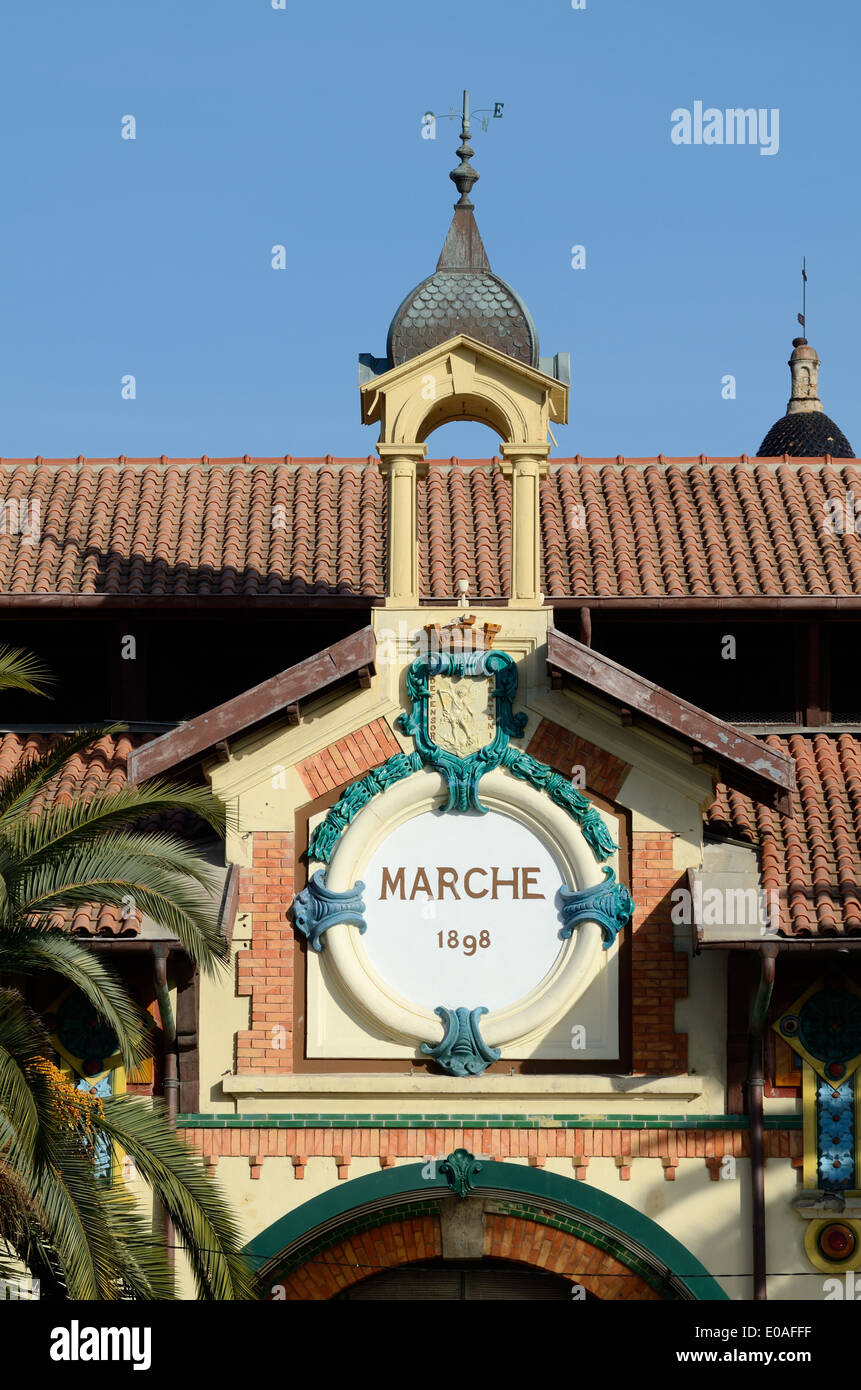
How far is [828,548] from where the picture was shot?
2195cm

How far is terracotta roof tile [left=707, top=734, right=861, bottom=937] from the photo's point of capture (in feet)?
58.1

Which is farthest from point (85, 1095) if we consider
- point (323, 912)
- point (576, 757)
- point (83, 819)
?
→ point (576, 757)

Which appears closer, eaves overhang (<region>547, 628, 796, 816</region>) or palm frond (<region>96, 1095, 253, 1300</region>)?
palm frond (<region>96, 1095, 253, 1300</region>)

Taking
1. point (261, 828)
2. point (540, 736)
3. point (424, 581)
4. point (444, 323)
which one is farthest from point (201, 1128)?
point (444, 323)

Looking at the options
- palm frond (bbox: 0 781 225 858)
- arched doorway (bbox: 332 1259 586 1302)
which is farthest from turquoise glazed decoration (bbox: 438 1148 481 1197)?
palm frond (bbox: 0 781 225 858)

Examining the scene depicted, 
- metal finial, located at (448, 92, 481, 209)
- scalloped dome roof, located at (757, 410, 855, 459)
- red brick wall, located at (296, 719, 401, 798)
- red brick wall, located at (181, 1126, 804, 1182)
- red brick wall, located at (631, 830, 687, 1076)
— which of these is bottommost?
red brick wall, located at (181, 1126, 804, 1182)

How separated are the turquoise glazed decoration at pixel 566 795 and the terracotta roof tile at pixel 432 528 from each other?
2784 mm

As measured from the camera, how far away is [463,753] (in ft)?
60.8

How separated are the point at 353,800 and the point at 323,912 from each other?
3.18 feet

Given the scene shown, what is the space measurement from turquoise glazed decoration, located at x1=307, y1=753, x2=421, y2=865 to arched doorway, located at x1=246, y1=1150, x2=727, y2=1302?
8.94 ft

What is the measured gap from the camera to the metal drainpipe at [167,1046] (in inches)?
693

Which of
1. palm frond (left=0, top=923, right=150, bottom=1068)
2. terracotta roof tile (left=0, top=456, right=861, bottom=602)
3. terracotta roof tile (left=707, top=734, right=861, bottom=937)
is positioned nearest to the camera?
palm frond (left=0, top=923, right=150, bottom=1068)

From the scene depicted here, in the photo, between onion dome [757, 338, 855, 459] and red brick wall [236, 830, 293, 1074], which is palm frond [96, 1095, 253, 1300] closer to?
red brick wall [236, 830, 293, 1074]

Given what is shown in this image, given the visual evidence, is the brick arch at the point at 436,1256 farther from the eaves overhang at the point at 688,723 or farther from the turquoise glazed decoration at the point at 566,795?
the eaves overhang at the point at 688,723
